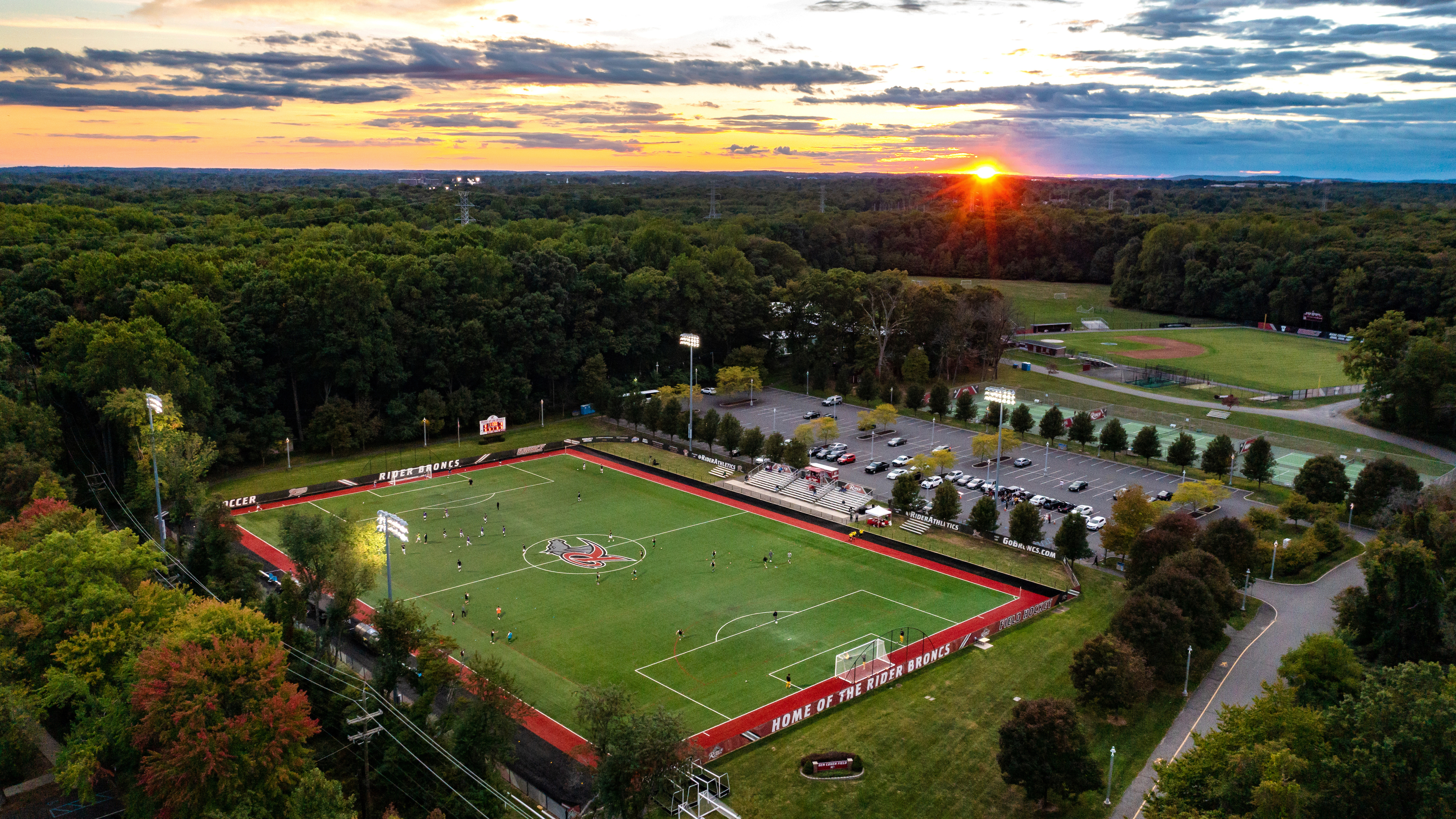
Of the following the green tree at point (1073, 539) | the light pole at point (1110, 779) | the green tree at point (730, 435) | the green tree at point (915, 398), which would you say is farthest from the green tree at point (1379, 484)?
the green tree at point (730, 435)

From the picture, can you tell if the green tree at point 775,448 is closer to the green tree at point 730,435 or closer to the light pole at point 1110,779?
the green tree at point 730,435

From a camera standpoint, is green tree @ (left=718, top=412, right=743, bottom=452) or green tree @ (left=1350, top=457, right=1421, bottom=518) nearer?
green tree @ (left=1350, top=457, right=1421, bottom=518)

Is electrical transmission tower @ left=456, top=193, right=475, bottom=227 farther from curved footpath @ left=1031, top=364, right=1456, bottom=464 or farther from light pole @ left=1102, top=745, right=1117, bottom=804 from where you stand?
light pole @ left=1102, top=745, right=1117, bottom=804

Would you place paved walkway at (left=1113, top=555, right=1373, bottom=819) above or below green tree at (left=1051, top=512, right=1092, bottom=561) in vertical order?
below

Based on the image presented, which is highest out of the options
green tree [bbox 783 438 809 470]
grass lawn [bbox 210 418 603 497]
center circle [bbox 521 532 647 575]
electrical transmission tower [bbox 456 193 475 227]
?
electrical transmission tower [bbox 456 193 475 227]

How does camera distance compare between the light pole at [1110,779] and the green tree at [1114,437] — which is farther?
the green tree at [1114,437]

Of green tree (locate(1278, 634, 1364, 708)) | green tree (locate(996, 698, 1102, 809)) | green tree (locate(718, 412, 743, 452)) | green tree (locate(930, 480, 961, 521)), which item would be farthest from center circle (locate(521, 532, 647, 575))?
green tree (locate(1278, 634, 1364, 708))

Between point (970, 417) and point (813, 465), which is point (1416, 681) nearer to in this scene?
point (813, 465)
